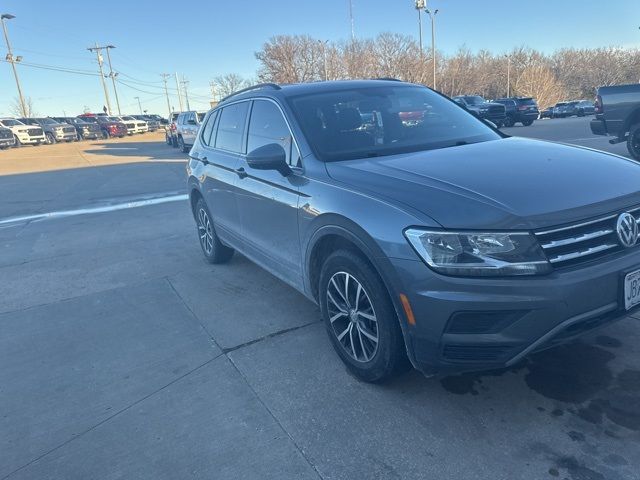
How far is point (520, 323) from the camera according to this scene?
2.29 m

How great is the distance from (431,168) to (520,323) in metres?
1.05

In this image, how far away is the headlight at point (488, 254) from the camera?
7.56ft

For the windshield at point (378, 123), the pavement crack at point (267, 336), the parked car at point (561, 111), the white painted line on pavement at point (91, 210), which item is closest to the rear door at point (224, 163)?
the windshield at point (378, 123)

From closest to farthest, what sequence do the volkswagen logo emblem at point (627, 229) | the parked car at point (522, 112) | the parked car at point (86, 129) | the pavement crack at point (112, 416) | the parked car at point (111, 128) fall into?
the volkswagen logo emblem at point (627, 229)
the pavement crack at point (112, 416)
the parked car at point (522, 112)
the parked car at point (86, 129)
the parked car at point (111, 128)

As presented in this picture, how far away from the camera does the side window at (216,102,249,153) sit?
4.54m

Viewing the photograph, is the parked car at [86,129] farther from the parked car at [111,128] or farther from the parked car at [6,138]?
the parked car at [6,138]

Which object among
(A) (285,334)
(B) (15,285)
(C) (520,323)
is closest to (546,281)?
(C) (520,323)

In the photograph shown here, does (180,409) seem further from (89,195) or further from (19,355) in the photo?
(89,195)

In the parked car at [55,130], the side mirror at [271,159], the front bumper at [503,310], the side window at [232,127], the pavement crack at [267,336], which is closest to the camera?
the front bumper at [503,310]

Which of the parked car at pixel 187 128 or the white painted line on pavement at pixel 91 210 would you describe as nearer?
the white painted line on pavement at pixel 91 210

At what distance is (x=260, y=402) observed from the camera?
3006 millimetres

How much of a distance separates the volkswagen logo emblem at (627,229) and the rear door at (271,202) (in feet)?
6.17

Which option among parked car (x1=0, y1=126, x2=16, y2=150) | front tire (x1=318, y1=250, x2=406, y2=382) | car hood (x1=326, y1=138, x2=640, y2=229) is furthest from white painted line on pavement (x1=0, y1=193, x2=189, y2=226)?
parked car (x1=0, y1=126, x2=16, y2=150)

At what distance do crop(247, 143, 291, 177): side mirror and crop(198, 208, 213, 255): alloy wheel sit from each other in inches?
88.6
